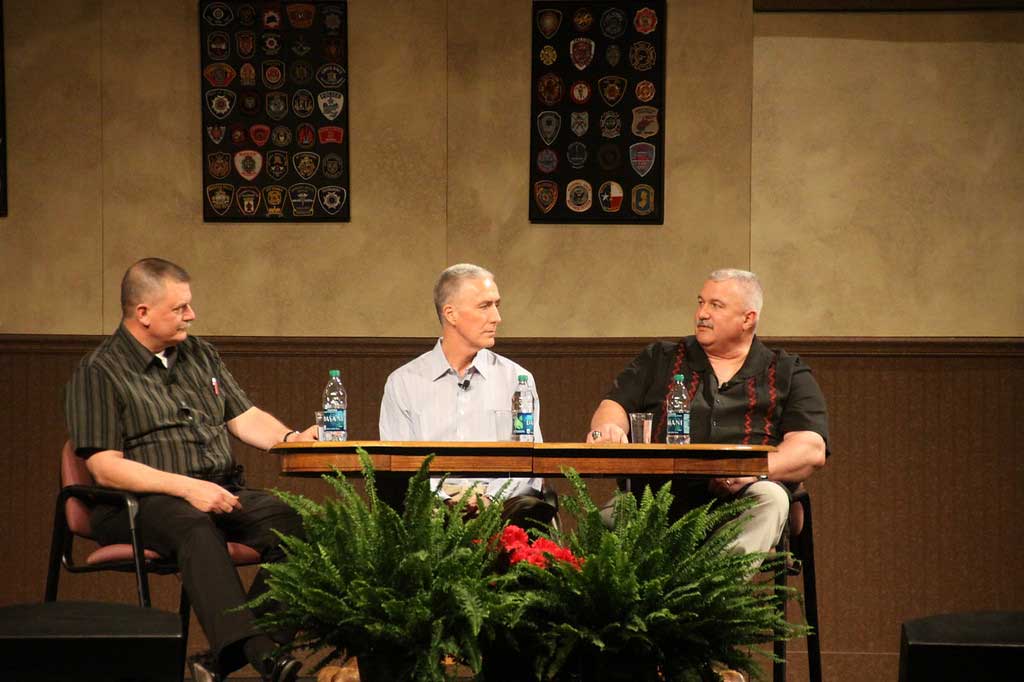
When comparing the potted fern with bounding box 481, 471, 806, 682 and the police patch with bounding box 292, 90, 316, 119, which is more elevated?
the police patch with bounding box 292, 90, 316, 119

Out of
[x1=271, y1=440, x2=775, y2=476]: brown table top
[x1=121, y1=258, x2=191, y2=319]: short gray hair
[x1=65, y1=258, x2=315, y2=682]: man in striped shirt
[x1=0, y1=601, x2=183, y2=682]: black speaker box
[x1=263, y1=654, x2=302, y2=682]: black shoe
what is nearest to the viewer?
[x1=0, y1=601, x2=183, y2=682]: black speaker box

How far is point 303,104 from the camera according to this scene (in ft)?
16.4

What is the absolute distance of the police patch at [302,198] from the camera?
4992 mm

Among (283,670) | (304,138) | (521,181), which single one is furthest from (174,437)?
(521,181)

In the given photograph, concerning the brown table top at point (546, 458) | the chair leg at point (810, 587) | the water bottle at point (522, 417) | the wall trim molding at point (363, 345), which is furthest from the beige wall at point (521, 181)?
the brown table top at point (546, 458)

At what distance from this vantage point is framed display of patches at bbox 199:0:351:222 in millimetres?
4988

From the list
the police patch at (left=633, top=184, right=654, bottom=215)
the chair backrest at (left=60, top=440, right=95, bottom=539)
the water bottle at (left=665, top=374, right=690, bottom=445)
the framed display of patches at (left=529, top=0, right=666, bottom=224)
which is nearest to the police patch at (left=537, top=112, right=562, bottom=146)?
the framed display of patches at (left=529, top=0, right=666, bottom=224)

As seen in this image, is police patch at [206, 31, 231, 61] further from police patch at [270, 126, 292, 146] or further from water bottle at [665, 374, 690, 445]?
water bottle at [665, 374, 690, 445]

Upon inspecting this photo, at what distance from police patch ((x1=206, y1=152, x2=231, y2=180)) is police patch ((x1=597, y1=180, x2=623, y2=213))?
151cm

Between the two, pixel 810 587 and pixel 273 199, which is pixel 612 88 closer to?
pixel 273 199

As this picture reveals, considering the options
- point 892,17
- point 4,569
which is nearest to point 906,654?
point 892,17

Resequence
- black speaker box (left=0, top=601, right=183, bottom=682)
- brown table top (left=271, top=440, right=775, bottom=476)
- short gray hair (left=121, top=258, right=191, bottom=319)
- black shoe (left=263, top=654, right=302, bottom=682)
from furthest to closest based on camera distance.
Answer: short gray hair (left=121, top=258, right=191, bottom=319), brown table top (left=271, top=440, right=775, bottom=476), black shoe (left=263, top=654, right=302, bottom=682), black speaker box (left=0, top=601, right=183, bottom=682)

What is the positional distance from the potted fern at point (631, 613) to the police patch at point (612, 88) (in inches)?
123

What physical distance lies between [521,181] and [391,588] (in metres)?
3.23
